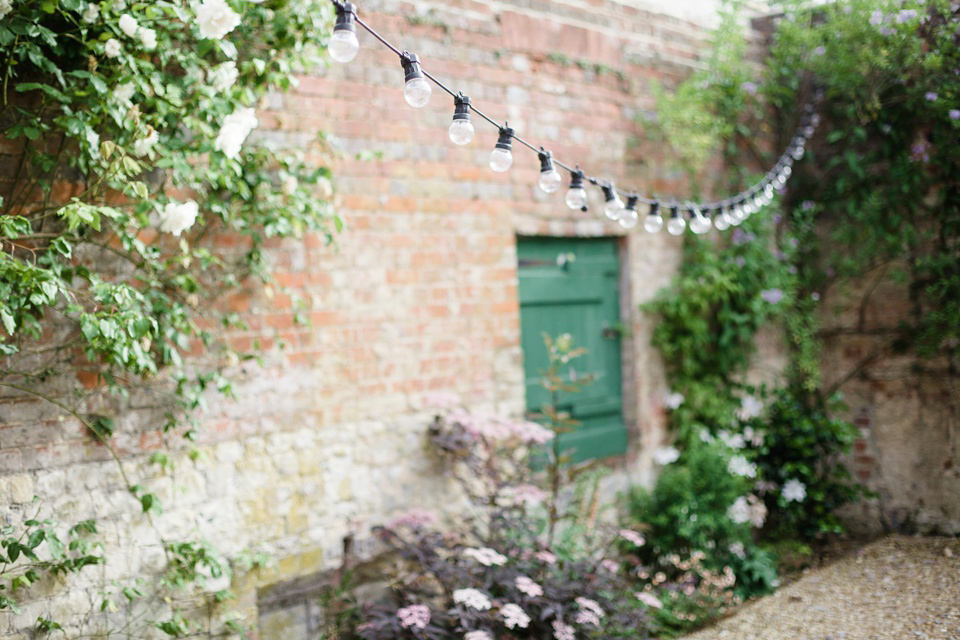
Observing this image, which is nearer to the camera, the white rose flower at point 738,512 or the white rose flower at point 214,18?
the white rose flower at point 214,18

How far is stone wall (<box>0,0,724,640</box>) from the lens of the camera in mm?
3352

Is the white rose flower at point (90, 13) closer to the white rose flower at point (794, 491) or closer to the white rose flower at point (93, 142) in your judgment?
the white rose flower at point (93, 142)

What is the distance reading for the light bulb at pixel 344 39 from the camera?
2.39 meters

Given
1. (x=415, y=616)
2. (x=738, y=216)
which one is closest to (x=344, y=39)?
(x=415, y=616)

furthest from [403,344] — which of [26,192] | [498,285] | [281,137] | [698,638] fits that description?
[698,638]

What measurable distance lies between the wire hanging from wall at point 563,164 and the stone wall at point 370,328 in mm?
319

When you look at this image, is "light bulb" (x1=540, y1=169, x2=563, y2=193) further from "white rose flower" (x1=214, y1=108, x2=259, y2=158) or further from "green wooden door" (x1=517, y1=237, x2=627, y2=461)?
"green wooden door" (x1=517, y1=237, x2=627, y2=461)

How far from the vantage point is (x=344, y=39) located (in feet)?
7.84

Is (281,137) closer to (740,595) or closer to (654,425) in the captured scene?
(654,425)

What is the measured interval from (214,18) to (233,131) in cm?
43

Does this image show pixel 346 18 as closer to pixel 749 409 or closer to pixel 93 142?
pixel 93 142

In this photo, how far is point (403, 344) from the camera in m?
4.25

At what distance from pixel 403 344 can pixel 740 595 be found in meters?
2.49

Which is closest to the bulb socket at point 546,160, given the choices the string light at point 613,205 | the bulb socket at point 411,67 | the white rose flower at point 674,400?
the string light at point 613,205
